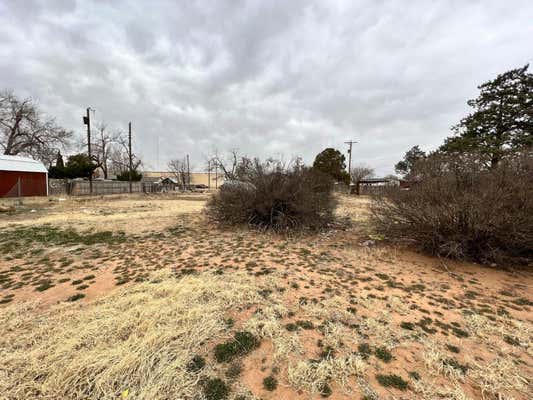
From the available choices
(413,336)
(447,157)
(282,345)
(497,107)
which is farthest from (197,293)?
(497,107)

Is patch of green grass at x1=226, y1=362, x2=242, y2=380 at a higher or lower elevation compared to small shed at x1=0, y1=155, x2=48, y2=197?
lower

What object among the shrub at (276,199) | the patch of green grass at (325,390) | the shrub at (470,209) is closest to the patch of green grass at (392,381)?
the patch of green grass at (325,390)

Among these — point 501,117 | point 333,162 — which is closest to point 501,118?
point 501,117

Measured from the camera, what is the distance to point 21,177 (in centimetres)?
1539

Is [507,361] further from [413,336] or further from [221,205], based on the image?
[221,205]

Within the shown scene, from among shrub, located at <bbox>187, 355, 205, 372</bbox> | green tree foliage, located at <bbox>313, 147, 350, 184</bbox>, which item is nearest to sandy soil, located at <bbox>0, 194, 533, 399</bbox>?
shrub, located at <bbox>187, 355, 205, 372</bbox>

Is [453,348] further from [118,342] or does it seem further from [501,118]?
[501,118]

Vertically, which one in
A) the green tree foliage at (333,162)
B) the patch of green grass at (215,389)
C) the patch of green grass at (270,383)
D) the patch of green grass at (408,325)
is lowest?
the patch of green grass at (270,383)

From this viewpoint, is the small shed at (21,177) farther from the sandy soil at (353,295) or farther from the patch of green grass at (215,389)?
the patch of green grass at (215,389)

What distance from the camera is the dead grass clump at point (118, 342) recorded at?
1.51 meters

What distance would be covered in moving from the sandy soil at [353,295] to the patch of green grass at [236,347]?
0.09 meters

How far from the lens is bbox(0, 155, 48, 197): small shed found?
1473 cm

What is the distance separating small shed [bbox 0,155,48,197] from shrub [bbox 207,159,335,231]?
16.1 m

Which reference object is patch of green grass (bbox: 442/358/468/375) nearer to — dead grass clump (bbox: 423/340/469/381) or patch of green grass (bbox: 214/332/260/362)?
dead grass clump (bbox: 423/340/469/381)
